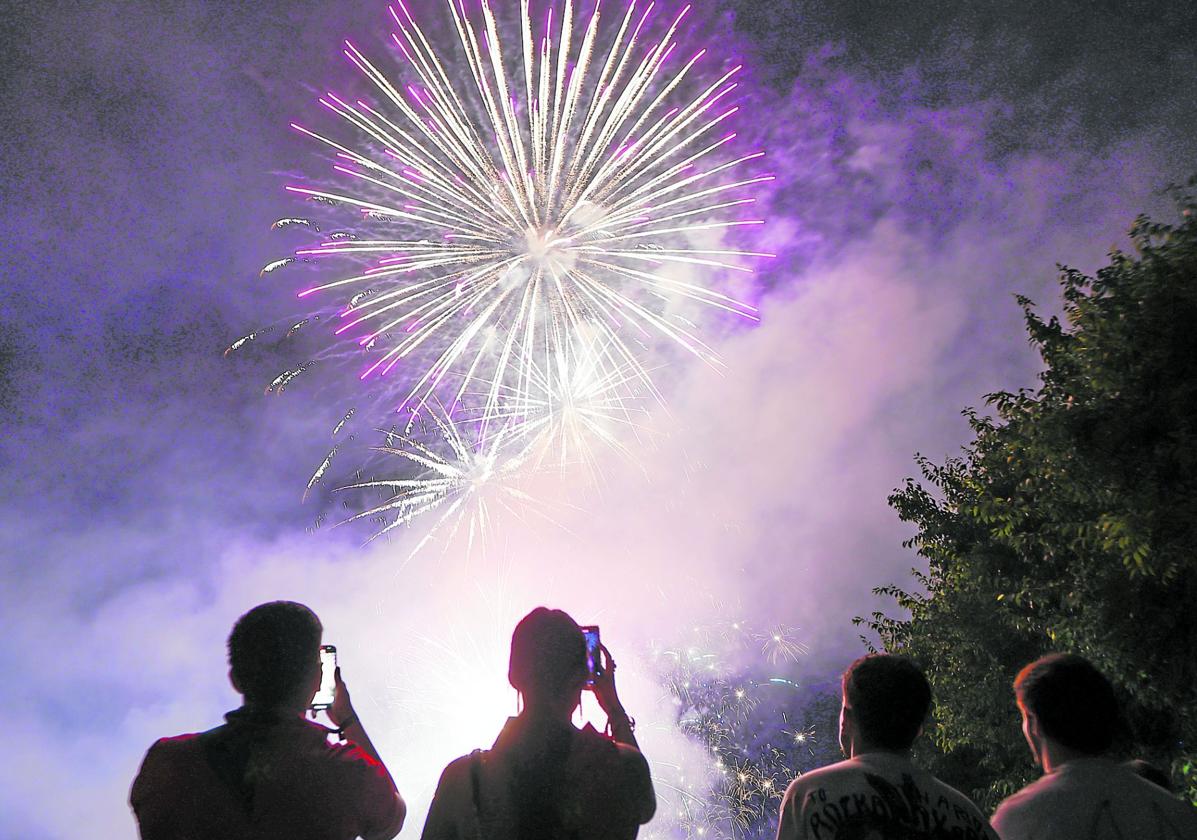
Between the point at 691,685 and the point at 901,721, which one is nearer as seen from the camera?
the point at 901,721

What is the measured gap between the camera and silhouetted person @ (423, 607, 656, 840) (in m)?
2.71

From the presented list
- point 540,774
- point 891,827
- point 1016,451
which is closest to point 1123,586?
point 1016,451

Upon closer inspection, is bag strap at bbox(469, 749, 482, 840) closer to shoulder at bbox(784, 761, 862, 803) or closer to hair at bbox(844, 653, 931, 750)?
shoulder at bbox(784, 761, 862, 803)

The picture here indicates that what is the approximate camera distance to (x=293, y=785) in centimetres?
282

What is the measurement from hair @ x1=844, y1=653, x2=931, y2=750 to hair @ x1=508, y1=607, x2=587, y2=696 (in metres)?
1.08

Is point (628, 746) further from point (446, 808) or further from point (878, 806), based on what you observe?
point (878, 806)

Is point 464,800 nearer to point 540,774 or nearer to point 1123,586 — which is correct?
point 540,774

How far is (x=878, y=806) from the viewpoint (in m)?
2.93

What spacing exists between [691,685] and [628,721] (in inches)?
3229

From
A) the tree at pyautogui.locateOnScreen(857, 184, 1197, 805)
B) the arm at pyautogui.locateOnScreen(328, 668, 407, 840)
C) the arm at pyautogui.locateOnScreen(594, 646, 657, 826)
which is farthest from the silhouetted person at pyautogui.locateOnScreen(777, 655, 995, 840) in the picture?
the tree at pyautogui.locateOnScreen(857, 184, 1197, 805)

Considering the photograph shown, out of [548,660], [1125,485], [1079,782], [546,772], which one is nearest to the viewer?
[546,772]

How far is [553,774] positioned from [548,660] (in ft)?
1.24

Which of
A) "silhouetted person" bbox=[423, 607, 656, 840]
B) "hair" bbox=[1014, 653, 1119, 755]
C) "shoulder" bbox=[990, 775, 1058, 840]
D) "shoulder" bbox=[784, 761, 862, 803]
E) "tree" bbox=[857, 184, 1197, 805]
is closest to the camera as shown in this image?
"silhouetted person" bbox=[423, 607, 656, 840]

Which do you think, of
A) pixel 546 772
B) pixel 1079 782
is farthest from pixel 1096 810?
pixel 546 772
